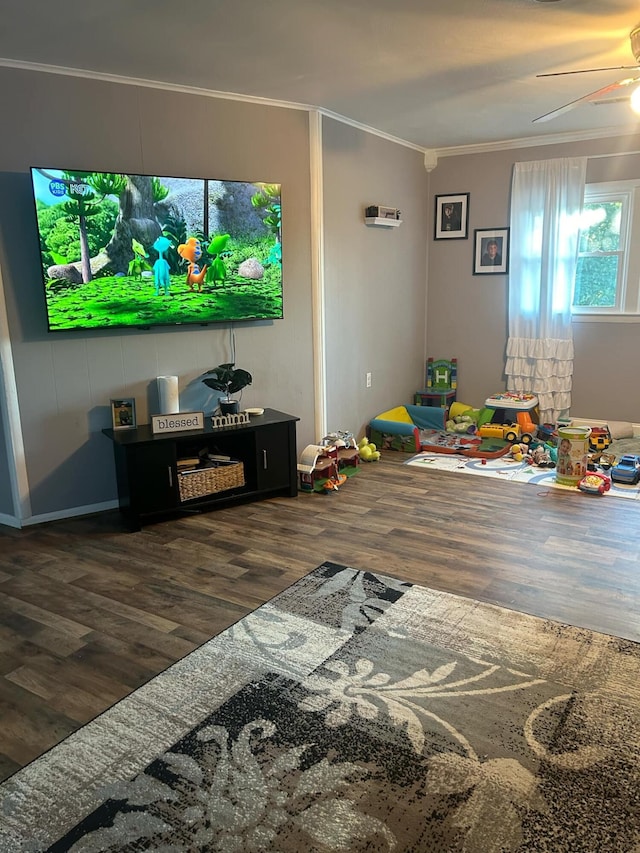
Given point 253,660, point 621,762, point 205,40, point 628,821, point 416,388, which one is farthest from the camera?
point 416,388

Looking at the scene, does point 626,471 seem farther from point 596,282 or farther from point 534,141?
point 534,141

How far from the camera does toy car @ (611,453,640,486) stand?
419 cm

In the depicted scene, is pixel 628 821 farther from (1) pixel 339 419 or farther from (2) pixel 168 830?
(1) pixel 339 419

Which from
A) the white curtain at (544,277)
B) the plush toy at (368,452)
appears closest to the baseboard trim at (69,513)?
the plush toy at (368,452)

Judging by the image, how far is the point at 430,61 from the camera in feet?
11.0

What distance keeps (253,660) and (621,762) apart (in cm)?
120

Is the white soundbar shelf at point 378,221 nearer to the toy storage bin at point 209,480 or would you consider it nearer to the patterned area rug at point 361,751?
the toy storage bin at point 209,480

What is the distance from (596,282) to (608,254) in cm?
23

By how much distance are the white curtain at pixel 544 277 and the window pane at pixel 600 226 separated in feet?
0.59

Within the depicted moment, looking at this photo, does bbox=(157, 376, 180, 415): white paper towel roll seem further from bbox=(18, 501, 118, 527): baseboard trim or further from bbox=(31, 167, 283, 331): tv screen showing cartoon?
bbox=(18, 501, 118, 527): baseboard trim

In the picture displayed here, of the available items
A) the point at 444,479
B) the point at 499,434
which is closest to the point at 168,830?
the point at 444,479

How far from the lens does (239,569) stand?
10.1 ft

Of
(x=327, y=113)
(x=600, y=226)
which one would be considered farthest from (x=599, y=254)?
(x=327, y=113)

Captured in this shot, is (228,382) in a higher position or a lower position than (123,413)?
higher
